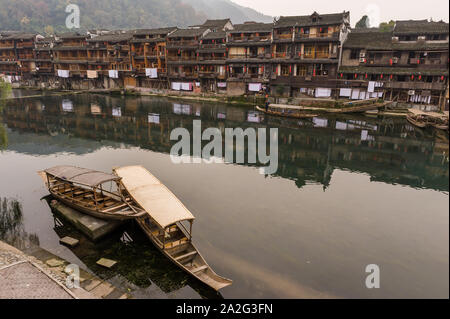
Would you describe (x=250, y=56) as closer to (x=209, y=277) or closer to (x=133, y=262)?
(x=133, y=262)

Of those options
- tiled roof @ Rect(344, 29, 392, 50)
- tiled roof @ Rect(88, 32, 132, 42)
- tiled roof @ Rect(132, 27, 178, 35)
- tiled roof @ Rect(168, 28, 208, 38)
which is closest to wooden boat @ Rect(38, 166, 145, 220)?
tiled roof @ Rect(344, 29, 392, 50)

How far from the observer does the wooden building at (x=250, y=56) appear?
67188mm

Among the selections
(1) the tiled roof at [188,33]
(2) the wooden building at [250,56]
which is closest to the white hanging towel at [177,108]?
(2) the wooden building at [250,56]

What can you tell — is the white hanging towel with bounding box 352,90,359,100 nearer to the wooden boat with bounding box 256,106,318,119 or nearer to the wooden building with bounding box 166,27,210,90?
the wooden boat with bounding box 256,106,318,119

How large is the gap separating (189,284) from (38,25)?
173894 millimetres

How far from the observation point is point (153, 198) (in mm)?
19266

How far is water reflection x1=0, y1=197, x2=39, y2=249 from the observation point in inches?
741

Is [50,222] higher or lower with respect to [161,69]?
lower

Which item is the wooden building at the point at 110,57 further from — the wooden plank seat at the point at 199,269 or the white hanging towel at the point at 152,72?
the wooden plank seat at the point at 199,269

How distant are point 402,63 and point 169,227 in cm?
5786

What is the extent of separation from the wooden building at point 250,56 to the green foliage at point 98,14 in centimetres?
10940
